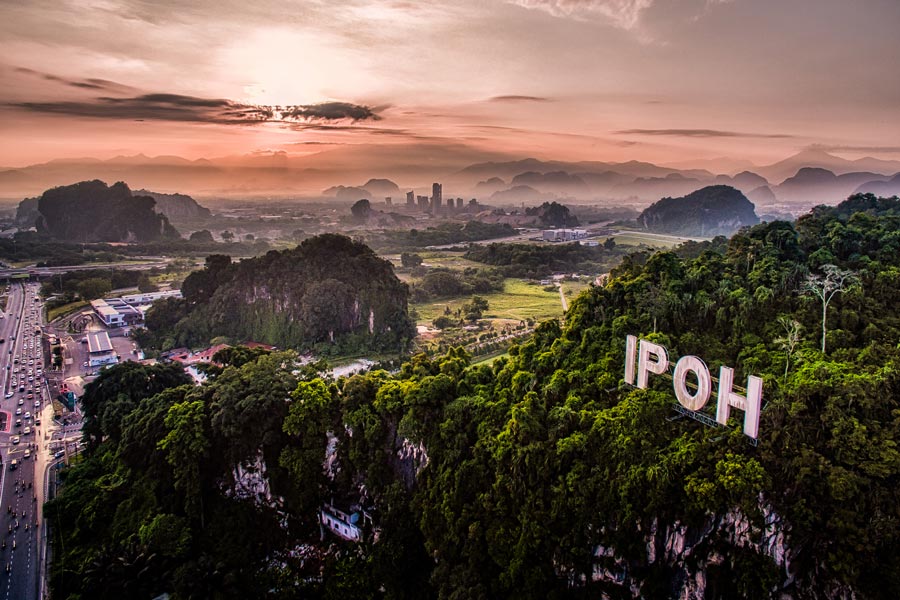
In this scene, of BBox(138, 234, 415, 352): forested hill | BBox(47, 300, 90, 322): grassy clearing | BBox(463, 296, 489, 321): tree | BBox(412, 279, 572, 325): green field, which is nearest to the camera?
BBox(138, 234, 415, 352): forested hill

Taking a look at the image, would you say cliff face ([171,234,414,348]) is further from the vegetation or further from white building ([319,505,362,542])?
the vegetation

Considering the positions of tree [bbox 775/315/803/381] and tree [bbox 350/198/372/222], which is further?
tree [bbox 350/198/372/222]

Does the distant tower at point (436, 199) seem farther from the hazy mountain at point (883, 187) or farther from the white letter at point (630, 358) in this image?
the white letter at point (630, 358)

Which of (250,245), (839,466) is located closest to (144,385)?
(839,466)

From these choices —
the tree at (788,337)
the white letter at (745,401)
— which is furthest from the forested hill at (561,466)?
the white letter at (745,401)

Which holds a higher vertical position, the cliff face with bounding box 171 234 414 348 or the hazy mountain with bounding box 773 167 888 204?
the hazy mountain with bounding box 773 167 888 204

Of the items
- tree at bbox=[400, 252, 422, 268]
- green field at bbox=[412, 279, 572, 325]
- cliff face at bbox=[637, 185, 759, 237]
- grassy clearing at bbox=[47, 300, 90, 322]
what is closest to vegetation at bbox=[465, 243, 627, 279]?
green field at bbox=[412, 279, 572, 325]

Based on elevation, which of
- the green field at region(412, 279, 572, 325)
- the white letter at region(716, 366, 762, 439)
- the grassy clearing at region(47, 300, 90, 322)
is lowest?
the grassy clearing at region(47, 300, 90, 322)

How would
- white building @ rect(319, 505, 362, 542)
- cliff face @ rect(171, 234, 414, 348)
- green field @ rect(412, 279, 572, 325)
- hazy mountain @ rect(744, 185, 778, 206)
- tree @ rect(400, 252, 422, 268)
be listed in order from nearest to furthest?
white building @ rect(319, 505, 362, 542), cliff face @ rect(171, 234, 414, 348), green field @ rect(412, 279, 572, 325), tree @ rect(400, 252, 422, 268), hazy mountain @ rect(744, 185, 778, 206)

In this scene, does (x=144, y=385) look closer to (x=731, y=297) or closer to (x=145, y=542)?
(x=145, y=542)
